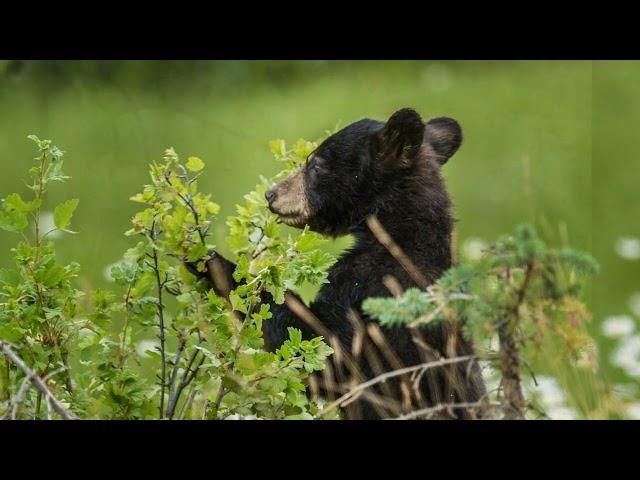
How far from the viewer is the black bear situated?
545cm

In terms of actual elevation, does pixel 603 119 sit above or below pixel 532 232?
above

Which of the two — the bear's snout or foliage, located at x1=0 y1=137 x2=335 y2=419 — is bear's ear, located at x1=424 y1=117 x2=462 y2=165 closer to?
the bear's snout

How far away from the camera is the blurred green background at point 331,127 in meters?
7.53

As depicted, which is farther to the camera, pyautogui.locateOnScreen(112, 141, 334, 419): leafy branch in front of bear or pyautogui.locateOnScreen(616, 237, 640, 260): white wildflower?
pyautogui.locateOnScreen(616, 237, 640, 260): white wildflower

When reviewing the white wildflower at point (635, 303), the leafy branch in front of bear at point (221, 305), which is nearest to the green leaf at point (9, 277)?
the leafy branch in front of bear at point (221, 305)

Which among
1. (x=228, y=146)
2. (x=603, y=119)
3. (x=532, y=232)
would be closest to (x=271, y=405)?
(x=532, y=232)

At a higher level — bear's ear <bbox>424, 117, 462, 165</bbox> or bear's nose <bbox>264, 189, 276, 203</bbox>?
bear's ear <bbox>424, 117, 462, 165</bbox>

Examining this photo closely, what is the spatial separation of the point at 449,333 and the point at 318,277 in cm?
94

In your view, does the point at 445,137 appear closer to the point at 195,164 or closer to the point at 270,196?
the point at 270,196

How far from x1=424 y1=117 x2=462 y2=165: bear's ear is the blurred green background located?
0.71 meters

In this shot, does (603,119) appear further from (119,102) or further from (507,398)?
(507,398)

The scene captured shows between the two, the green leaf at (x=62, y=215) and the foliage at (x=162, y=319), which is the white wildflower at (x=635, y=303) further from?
the green leaf at (x=62, y=215)

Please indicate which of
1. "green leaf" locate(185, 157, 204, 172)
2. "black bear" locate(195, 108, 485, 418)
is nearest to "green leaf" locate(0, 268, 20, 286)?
"green leaf" locate(185, 157, 204, 172)

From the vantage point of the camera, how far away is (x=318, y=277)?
4.70 metres
